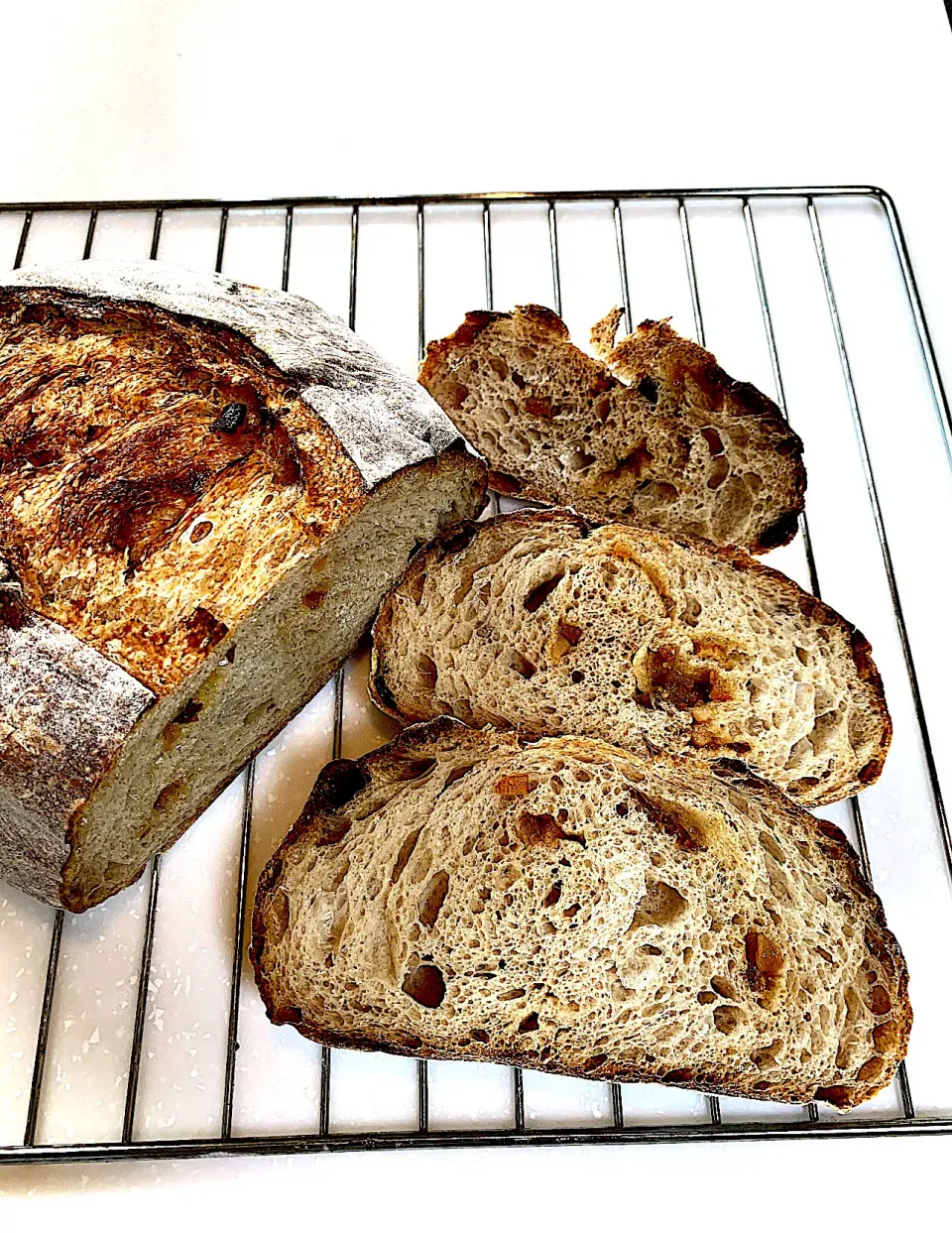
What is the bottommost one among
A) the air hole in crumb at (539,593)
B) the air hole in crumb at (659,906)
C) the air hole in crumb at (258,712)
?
the air hole in crumb at (659,906)

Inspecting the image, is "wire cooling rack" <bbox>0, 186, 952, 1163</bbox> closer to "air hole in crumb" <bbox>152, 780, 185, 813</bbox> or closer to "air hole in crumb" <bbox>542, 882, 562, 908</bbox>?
"air hole in crumb" <bbox>152, 780, 185, 813</bbox>

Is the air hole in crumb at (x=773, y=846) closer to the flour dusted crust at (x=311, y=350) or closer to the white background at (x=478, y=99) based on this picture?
the flour dusted crust at (x=311, y=350)

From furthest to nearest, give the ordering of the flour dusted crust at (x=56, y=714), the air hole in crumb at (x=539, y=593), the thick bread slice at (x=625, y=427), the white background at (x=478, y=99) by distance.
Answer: the white background at (x=478, y=99), the thick bread slice at (x=625, y=427), the air hole in crumb at (x=539, y=593), the flour dusted crust at (x=56, y=714)

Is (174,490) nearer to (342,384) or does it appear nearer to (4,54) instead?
(342,384)

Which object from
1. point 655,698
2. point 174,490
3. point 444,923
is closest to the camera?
point 444,923

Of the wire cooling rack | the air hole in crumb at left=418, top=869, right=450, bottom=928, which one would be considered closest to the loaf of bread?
the wire cooling rack

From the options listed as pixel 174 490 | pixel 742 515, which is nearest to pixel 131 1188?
pixel 174 490

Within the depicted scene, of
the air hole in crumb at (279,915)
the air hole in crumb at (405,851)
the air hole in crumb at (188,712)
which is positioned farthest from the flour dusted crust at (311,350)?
the air hole in crumb at (279,915)
